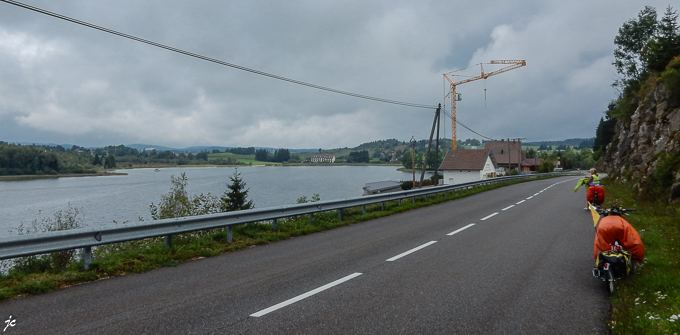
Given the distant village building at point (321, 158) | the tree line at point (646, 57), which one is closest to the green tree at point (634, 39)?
the tree line at point (646, 57)

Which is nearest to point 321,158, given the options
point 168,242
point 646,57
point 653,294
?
point 646,57

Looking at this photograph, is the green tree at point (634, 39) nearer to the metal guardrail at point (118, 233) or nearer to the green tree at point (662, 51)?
the green tree at point (662, 51)

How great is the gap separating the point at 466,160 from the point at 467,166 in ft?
5.32

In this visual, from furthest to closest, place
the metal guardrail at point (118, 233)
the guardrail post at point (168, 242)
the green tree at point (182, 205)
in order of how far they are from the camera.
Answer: the green tree at point (182, 205), the guardrail post at point (168, 242), the metal guardrail at point (118, 233)

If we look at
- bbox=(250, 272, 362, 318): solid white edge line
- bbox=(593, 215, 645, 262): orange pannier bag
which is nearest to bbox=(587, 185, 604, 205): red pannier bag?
bbox=(593, 215, 645, 262): orange pannier bag

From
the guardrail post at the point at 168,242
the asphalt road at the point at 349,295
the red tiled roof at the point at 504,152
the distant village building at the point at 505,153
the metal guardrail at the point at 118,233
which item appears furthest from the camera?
the red tiled roof at the point at 504,152

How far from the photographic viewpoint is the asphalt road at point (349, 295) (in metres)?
3.89

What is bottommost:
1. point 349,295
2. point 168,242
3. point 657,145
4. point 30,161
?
point 349,295

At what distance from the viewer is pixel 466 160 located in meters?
59.8

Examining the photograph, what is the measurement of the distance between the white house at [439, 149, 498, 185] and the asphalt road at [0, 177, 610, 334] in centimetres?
5145

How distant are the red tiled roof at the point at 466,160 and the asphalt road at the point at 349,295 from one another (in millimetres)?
51768

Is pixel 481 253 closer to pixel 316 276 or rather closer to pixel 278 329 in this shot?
pixel 316 276

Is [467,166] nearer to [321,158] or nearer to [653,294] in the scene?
[653,294]

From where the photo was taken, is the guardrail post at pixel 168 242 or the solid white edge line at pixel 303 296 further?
the guardrail post at pixel 168 242
